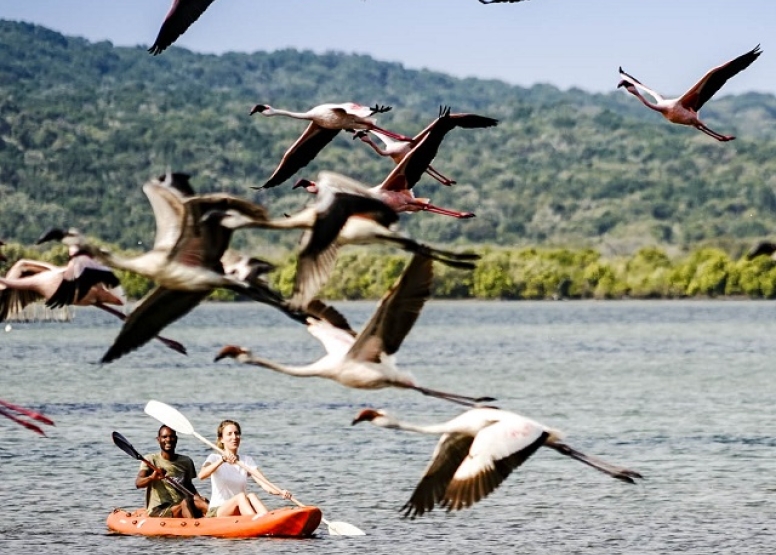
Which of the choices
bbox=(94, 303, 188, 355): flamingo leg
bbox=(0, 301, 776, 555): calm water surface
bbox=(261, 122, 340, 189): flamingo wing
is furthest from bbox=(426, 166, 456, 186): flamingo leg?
bbox=(0, 301, 776, 555): calm water surface

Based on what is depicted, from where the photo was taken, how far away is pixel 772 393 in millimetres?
54750

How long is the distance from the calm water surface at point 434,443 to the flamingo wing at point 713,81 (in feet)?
42.9

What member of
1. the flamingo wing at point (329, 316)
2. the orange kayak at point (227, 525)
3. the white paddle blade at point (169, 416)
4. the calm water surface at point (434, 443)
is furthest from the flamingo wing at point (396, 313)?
the calm water surface at point (434, 443)

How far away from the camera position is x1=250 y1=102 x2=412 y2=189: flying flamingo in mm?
12055

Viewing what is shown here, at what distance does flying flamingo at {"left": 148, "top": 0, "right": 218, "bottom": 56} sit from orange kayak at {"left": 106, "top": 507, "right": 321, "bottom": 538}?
1340 cm

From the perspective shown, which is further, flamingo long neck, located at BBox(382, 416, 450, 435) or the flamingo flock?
flamingo long neck, located at BBox(382, 416, 450, 435)

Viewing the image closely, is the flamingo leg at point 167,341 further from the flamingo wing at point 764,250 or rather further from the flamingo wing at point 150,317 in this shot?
the flamingo wing at point 764,250

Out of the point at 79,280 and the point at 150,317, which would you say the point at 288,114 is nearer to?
the point at 150,317

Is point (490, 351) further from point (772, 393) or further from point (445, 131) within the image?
point (445, 131)

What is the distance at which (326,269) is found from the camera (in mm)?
9969

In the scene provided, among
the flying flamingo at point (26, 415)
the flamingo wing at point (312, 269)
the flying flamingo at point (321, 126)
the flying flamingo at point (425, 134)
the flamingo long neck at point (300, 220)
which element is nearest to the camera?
the flamingo wing at point (312, 269)

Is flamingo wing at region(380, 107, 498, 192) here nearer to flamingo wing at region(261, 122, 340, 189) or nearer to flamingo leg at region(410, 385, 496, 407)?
flamingo leg at region(410, 385, 496, 407)

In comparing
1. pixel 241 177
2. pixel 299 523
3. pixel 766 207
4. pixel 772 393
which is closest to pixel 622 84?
pixel 299 523

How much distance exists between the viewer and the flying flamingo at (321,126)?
12.1m
